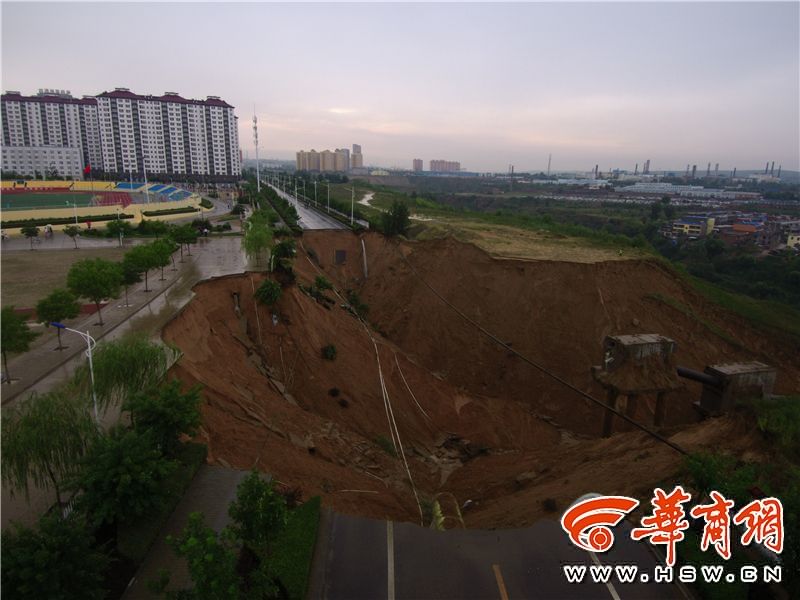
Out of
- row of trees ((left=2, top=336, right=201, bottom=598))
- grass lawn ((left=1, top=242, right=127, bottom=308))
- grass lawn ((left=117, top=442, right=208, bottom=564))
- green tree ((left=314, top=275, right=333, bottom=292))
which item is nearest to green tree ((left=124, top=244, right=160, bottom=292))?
grass lawn ((left=1, top=242, right=127, bottom=308))

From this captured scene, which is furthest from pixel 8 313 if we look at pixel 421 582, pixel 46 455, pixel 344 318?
pixel 344 318

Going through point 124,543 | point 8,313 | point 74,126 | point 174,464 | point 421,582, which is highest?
point 74,126

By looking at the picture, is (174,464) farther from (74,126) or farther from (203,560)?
(74,126)

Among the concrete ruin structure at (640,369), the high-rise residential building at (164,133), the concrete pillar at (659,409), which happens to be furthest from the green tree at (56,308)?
the high-rise residential building at (164,133)

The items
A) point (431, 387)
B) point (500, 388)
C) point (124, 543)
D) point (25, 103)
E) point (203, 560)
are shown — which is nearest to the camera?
point (203, 560)

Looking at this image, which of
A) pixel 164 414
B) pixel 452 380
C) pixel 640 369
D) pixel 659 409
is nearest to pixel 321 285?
pixel 452 380

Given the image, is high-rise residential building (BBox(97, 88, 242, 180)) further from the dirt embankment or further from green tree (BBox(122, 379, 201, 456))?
green tree (BBox(122, 379, 201, 456))

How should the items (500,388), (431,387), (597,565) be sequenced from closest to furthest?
(597,565)
(431,387)
(500,388)
